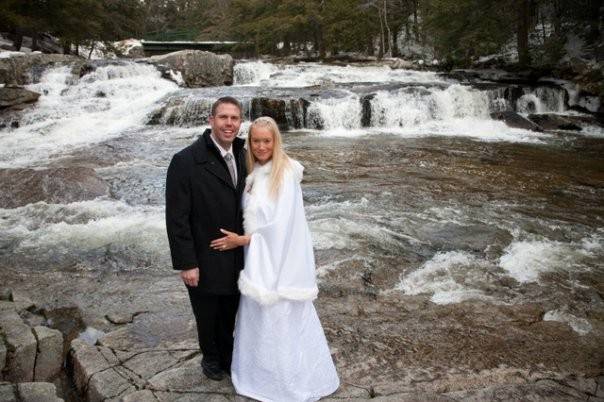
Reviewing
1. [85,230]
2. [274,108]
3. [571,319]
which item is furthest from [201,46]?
[571,319]

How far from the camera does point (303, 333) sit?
2484mm

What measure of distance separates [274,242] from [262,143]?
1.59ft

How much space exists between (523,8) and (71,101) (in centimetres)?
1705

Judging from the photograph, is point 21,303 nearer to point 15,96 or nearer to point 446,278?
point 446,278

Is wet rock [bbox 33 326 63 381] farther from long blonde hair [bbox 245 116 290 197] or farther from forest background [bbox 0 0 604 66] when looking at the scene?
forest background [bbox 0 0 604 66]

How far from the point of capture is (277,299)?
2.33m

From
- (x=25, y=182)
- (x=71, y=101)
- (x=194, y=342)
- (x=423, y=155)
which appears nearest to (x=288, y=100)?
(x=423, y=155)

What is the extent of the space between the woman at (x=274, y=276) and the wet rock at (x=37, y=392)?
0.99m

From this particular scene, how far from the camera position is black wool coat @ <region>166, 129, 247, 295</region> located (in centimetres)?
232

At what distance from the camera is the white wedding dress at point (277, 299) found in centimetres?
232

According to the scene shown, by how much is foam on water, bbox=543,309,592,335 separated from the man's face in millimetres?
3156

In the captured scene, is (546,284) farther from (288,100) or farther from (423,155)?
(288,100)

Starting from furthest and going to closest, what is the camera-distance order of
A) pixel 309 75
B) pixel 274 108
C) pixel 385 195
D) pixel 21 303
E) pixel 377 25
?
1. pixel 377 25
2. pixel 309 75
3. pixel 274 108
4. pixel 385 195
5. pixel 21 303

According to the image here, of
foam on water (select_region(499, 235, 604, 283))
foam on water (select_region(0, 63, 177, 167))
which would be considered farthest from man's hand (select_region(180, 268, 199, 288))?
foam on water (select_region(0, 63, 177, 167))
